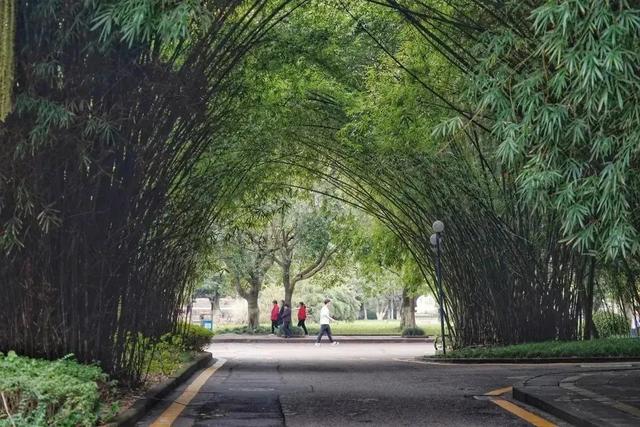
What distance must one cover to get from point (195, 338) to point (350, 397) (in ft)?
26.9

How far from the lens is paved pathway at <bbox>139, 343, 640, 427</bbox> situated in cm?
846

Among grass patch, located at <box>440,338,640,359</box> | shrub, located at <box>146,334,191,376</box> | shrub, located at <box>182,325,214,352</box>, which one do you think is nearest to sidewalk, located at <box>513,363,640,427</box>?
grass patch, located at <box>440,338,640,359</box>

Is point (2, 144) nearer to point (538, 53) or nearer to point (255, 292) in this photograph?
point (538, 53)

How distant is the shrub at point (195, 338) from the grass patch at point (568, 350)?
5112 mm

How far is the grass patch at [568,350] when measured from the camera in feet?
52.7

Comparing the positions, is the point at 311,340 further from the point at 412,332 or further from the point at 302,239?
the point at 302,239

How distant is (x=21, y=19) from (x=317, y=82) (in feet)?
24.6

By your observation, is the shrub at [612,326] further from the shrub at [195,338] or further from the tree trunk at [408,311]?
the tree trunk at [408,311]

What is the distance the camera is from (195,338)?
18359 millimetres

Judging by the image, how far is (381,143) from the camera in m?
15.0

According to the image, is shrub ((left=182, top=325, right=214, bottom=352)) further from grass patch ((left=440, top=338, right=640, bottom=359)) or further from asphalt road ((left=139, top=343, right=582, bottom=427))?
grass patch ((left=440, top=338, right=640, bottom=359))

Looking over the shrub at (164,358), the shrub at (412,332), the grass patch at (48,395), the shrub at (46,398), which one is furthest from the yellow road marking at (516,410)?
the shrub at (412,332)

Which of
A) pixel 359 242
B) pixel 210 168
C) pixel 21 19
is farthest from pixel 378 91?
pixel 359 242

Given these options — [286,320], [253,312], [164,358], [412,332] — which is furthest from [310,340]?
[164,358]
